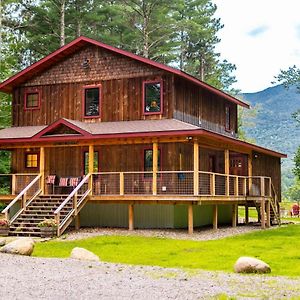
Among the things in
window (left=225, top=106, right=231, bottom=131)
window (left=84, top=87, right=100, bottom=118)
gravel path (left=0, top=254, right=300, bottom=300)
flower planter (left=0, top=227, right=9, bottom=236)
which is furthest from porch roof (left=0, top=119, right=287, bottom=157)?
gravel path (left=0, top=254, right=300, bottom=300)

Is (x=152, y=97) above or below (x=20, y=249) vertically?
above

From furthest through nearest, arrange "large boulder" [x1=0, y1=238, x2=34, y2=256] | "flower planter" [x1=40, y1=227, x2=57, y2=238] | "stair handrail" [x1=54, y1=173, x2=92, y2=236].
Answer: "stair handrail" [x1=54, y1=173, x2=92, y2=236] → "flower planter" [x1=40, y1=227, x2=57, y2=238] → "large boulder" [x1=0, y1=238, x2=34, y2=256]

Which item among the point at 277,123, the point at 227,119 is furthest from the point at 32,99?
the point at 277,123

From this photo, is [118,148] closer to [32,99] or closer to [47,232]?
[32,99]

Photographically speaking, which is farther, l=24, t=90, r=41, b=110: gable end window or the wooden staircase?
l=24, t=90, r=41, b=110: gable end window

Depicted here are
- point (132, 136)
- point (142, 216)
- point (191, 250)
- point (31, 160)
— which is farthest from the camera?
point (31, 160)

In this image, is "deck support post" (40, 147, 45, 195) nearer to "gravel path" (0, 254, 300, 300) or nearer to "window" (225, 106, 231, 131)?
"gravel path" (0, 254, 300, 300)

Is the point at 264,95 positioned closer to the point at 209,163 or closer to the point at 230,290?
the point at 209,163

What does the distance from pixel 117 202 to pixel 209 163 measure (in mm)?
6489

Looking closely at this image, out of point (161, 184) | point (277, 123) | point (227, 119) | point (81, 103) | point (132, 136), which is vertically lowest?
point (161, 184)

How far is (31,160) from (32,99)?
3031mm

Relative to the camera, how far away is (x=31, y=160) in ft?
91.0

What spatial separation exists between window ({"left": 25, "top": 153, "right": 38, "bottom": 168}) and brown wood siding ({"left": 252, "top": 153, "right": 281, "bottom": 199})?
34.8 ft

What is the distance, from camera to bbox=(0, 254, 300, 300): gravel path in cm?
1025
